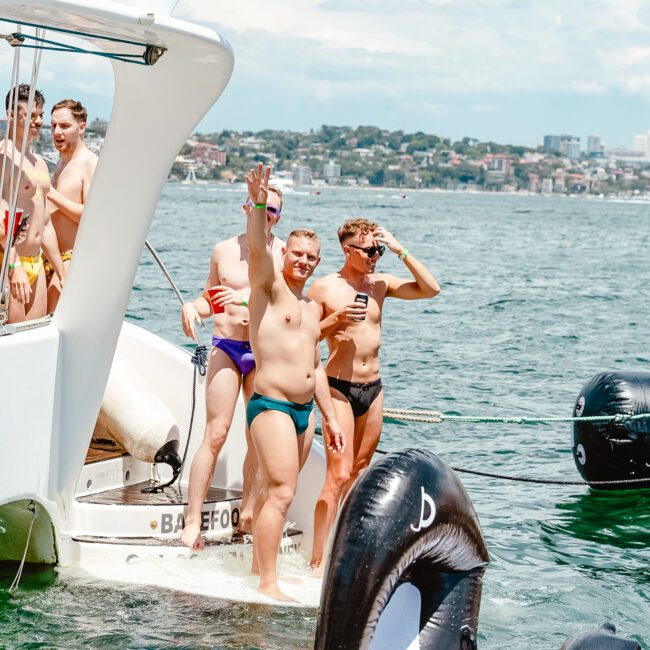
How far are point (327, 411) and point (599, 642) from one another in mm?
1851

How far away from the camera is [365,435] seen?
6.51 metres

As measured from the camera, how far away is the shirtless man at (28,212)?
5.66 metres

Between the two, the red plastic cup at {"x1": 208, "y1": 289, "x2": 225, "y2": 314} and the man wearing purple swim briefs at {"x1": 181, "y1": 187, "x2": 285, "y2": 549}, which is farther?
the man wearing purple swim briefs at {"x1": 181, "y1": 187, "x2": 285, "y2": 549}

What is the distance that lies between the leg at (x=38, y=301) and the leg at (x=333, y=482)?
5.22ft

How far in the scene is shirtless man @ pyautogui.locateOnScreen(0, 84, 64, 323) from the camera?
5.66 metres

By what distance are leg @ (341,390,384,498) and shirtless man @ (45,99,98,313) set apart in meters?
1.82

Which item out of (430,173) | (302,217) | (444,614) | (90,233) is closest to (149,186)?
(90,233)

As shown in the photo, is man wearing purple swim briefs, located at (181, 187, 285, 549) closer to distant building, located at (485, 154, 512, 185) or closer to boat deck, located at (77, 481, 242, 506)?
boat deck, located at (77, 481, 242, 506)

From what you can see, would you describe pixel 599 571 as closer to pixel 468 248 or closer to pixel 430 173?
pixel 468 248

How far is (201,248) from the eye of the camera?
39.0 meters

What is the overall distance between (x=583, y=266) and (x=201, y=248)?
12822 millimetres

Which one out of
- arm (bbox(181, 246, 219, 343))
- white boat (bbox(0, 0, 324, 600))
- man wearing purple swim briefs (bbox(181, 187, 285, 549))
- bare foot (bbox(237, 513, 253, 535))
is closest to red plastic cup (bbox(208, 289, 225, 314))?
arm (bbox(181, 246, 219, 343))

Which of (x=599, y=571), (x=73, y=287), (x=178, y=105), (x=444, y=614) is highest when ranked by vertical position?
(x=178, y=105)

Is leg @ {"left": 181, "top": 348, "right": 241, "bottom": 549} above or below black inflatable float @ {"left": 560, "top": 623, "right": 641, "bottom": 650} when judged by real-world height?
above
